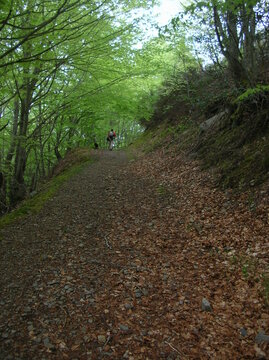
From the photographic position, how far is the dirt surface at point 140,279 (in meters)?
3.30

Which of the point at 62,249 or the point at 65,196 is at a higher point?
the point at 65,196

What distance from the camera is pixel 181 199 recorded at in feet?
25.8

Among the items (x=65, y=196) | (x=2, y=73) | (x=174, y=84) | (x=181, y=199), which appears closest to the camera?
(x=2, y=73)

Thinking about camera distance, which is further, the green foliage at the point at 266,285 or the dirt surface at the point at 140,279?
the green foliage at the point at 266,285

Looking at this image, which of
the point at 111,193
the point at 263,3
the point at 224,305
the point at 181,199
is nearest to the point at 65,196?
the point at 111,193

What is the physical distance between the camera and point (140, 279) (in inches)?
182

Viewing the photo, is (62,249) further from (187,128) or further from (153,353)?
(187,128)

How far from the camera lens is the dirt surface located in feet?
10.8

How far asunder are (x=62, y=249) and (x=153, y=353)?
2.98 meters

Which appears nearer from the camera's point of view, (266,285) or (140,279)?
(266,285)

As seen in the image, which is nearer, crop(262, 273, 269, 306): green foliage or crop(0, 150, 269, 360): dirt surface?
crop(0, 150, 269, 360): dirt surface

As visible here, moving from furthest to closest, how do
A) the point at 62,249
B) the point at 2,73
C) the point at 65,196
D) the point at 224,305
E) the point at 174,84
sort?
the point at 174,84 → the point at 65,196 → the point at 2,73 → the point at 62,249 → the point at 224,305

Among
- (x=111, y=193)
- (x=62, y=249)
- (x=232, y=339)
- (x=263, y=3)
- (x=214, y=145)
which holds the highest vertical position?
(x=263, y=3)

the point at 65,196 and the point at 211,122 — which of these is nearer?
the point at 65,196
